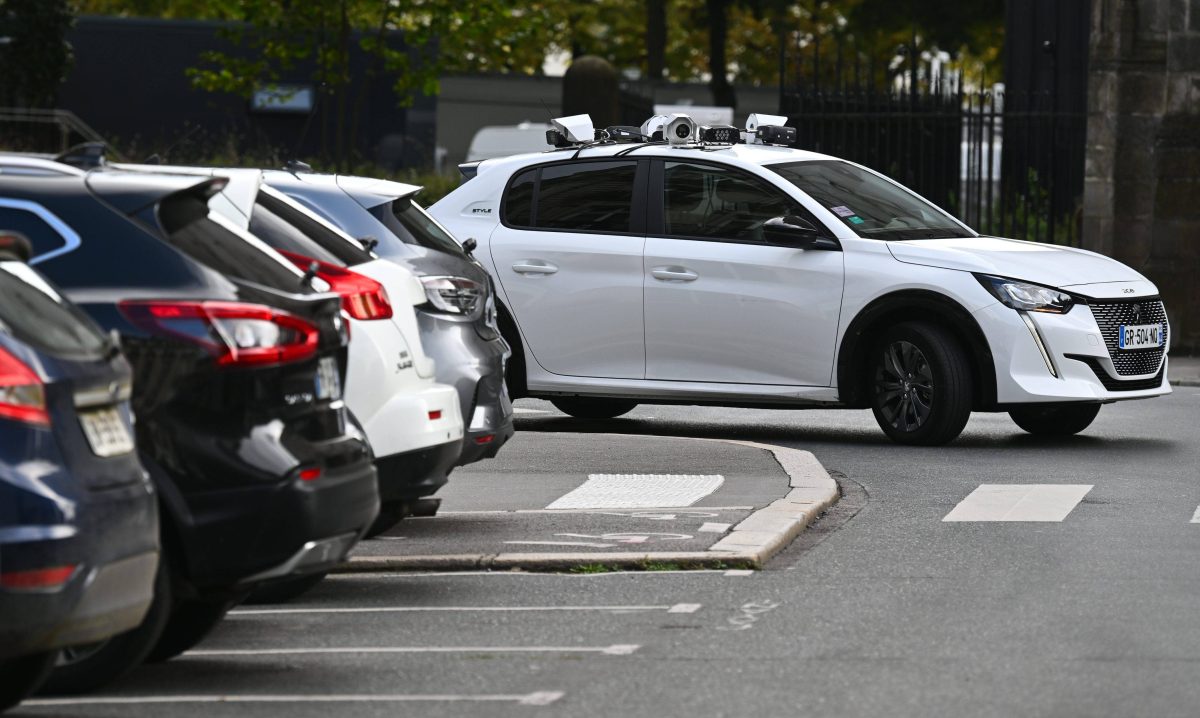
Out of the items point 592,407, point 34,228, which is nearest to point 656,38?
point 592,407

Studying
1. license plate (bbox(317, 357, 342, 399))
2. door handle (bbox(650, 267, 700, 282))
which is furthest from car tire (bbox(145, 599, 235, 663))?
door handle (bbox(650, 267, 700, 282))

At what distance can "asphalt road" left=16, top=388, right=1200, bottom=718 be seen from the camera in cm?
625

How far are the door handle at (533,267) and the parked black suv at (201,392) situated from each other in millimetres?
7055

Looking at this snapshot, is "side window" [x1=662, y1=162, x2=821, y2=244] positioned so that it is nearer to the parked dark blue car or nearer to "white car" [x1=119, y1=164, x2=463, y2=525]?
"white car" [x1=119, y1=164, x2=463, y2=525]

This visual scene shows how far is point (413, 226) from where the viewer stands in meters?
9.95

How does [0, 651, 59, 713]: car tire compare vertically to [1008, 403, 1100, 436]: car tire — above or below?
above

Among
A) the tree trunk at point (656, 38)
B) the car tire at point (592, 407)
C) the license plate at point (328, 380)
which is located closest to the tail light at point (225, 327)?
the license plate at point (328, 380)

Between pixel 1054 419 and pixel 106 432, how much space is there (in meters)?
9.18

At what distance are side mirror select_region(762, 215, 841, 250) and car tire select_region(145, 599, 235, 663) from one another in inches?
264

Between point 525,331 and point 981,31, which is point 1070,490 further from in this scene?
point 981,31

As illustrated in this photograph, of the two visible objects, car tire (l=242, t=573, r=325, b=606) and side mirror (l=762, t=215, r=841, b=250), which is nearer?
car tire (l=242, t=573, r=325, b=606)

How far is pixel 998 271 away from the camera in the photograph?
41.5 feet

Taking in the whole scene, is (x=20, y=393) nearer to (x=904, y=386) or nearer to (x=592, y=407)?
(x=904, y=386)

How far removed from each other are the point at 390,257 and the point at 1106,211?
1337cm
